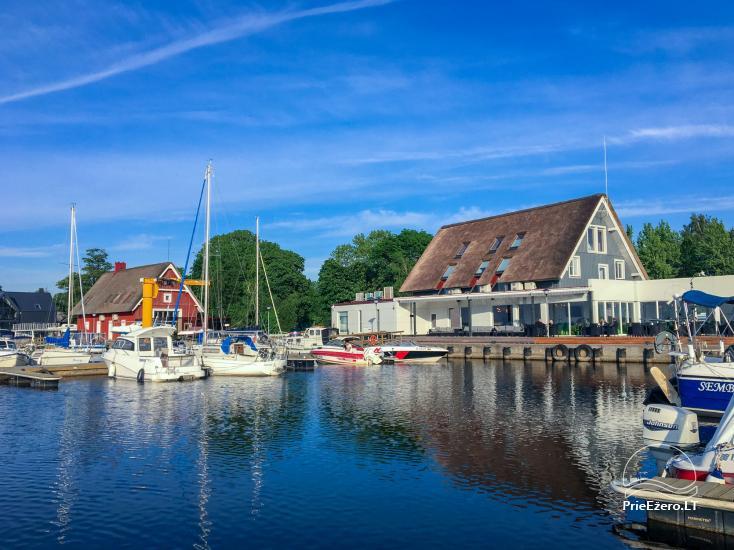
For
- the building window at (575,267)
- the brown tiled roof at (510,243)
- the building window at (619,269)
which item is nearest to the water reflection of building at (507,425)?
the building window at (575,267)

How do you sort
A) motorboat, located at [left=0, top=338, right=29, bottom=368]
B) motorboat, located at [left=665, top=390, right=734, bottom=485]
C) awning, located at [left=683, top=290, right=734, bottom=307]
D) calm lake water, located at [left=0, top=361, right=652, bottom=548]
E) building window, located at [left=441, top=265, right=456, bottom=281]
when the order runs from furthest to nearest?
1. building window, located at [left=441, top=265, right=456, bottom=281]
2. motorboat, located at [left=0, top=338, right=29, bottom=368]
3. awning, located at [left=683, top=290, right=734, bottom=307]
4. calm lake water, located at [left=0, top=361, right=652, bottom=548]
5. motorboat, located at [left=665, top=390, right=734, bottom=485]

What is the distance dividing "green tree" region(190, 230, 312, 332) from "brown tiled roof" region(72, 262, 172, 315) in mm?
7812

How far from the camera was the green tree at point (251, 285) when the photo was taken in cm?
7519

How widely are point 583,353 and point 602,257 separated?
45.3ft

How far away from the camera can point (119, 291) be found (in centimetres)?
7662

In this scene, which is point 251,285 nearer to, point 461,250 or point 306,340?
point 306,340

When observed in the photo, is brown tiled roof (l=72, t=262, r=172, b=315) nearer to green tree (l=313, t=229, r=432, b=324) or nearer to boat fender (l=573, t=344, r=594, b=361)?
green tree (l=313, t=229, r=432, b=324)

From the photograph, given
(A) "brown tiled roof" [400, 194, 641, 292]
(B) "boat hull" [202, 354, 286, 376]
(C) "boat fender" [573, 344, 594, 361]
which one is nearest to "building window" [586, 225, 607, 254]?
(A) "brown tiled roof" [400, 194, 641, 292]

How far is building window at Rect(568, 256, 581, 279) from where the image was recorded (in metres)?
53.8

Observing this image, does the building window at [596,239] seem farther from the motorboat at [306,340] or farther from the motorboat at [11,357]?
the motorboat at [11,357]

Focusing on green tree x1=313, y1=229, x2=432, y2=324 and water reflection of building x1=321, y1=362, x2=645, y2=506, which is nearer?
water reflection of building x1=321, y1=362, x2=645, y2=506

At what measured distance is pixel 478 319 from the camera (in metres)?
58.2

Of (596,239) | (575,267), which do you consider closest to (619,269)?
(596,239)

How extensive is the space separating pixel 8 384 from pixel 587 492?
35313 millimetres
